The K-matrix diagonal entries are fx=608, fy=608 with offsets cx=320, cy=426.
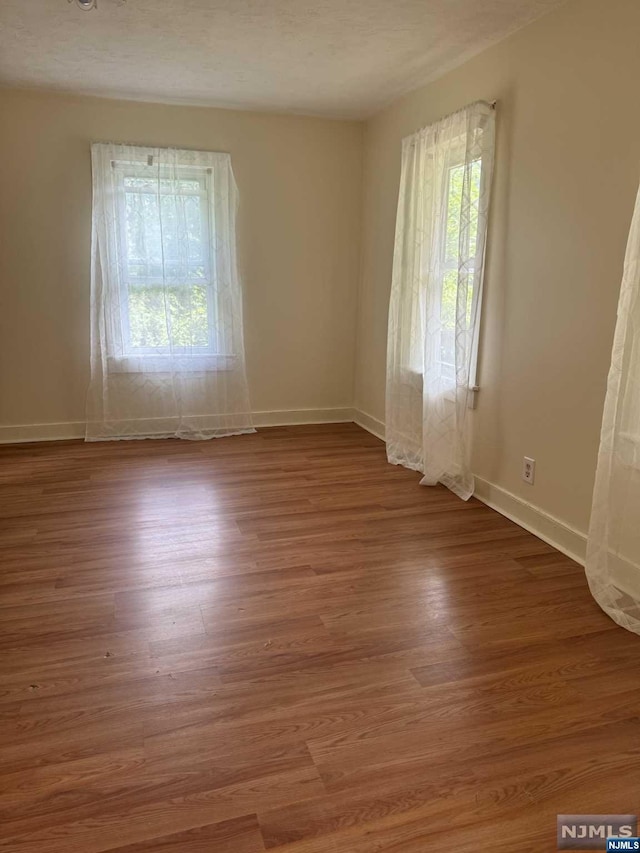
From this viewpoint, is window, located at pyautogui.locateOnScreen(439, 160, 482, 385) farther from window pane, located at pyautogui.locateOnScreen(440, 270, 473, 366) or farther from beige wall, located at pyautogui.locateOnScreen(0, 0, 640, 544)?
beige wall, located at pyautogui.locateOnScreen(0, 0, 640, 544)

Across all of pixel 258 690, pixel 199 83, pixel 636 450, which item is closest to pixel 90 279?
pixel 199 83

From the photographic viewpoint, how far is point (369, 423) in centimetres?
508

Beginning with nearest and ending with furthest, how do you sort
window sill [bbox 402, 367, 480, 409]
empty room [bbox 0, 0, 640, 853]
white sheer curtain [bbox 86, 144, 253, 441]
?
empty room [bbox 0, 0, 640, 853]
window sill [bbox 402, 367, 480, 409]
white sheer curtain [bbox 86, 144, 253, 441]

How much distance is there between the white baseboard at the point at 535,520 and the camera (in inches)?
111

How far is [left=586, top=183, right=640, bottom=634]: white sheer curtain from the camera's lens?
221cm

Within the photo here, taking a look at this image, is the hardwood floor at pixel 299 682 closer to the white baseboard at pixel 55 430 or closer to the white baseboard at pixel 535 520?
the white baseboard at pixel 535 520

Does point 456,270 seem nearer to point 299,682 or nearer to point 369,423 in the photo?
point 369,423

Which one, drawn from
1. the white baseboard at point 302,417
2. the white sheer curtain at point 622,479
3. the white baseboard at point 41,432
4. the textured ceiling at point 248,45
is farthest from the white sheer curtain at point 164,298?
the white sheer curtain at point 622,479

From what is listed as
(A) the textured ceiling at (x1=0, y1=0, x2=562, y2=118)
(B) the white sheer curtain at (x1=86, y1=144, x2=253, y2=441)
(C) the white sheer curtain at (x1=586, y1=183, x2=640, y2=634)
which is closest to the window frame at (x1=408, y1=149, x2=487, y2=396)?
(A) the textured ceiling at (x1=0, y1=0, x2=562, y2=118)

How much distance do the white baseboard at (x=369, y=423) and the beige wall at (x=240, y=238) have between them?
19 centimetres

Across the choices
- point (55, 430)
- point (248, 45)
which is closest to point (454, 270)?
point (248, 45)

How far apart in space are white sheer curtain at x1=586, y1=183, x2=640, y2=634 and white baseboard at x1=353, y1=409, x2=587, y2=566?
30cm

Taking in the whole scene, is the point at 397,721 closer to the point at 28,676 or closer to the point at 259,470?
the point at 28,676

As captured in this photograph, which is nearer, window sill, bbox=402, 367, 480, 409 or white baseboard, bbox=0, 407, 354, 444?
window sill, bbox=402, 367, 480, 409
